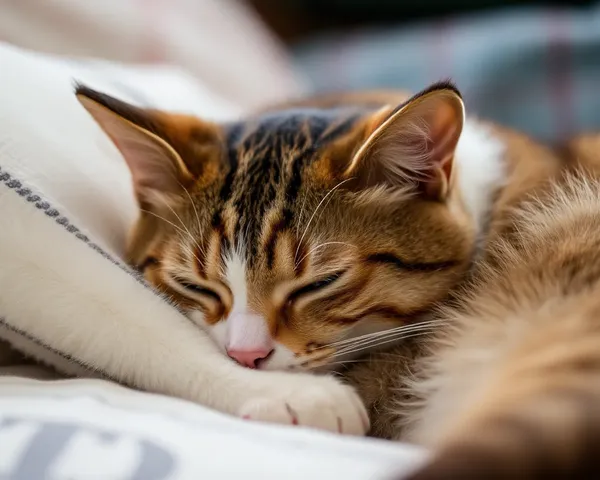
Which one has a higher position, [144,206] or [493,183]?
[144,206]

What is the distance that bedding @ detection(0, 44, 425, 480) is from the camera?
1.91 feet

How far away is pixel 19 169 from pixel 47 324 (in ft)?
0.63

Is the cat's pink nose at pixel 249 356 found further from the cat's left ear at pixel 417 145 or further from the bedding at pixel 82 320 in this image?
the cat's left ear at pixel 417 145

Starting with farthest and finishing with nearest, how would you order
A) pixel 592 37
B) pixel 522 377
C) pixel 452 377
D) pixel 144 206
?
1. pixel 592 37
2. pixel 144 206
3. pixel 452 377
4. pixel 522 377

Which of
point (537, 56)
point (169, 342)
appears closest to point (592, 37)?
point (537, 56)

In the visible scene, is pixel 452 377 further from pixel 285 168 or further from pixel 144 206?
pixel 144 206

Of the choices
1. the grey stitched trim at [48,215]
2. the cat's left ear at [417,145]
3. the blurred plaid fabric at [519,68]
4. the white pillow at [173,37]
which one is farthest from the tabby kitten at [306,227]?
the blurred plaid fabric at [519,68]

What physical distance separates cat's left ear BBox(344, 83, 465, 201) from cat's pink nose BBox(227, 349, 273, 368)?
0.24m

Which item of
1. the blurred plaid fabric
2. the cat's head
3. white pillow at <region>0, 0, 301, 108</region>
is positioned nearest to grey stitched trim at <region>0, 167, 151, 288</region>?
the cat's head

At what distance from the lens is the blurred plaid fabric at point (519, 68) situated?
1.84 m

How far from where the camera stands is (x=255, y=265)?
80 centimetres

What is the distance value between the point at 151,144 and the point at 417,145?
1.09 feet

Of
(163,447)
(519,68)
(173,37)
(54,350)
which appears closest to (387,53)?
(519,68)

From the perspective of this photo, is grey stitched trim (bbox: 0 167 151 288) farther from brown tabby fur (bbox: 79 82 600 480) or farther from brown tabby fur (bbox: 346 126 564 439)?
brown tabby fur (bbox: 346 126 564 439)
